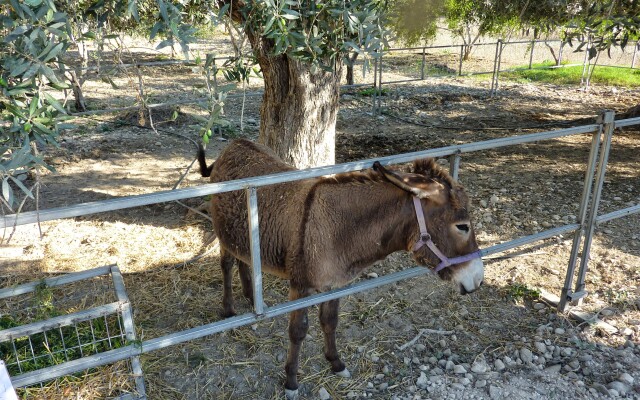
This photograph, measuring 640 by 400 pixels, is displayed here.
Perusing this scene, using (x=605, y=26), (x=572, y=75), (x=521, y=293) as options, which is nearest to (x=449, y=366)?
(x=521, y=293)

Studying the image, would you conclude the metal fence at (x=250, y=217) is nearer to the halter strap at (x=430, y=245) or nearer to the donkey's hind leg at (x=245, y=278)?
the halter strap at (x=430, y=245)

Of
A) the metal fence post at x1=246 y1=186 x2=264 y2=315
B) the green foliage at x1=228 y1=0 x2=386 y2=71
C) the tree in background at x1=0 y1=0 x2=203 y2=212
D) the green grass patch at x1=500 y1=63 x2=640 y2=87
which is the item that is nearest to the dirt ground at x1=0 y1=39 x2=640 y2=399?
the metal fence post at x1=246 y1=186 x2=264 y2=315

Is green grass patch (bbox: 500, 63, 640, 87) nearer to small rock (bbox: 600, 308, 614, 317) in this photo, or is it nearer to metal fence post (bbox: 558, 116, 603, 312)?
small rock (bbox: 600, 308, 614, 317)

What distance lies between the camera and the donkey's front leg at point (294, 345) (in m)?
3.10

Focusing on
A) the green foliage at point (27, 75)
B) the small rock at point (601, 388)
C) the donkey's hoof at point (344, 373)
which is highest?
the green foliage at point (27, 75)

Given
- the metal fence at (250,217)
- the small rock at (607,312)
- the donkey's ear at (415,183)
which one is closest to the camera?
the metal fence at (250,217)

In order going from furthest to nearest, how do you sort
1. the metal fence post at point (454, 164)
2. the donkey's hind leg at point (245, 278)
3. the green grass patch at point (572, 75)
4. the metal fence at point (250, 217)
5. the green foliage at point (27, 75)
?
1. the green grass patch at point (572, 75)
2. the donkey's hind leg at point (245, 278)
3. the metal fence post at point (454, 164)
4. the metal fence at point (250, 217)
5. the green foliage at point (27, 75)

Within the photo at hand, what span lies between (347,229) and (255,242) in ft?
2.45

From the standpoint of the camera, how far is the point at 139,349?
2.18 m

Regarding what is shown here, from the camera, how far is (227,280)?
13.0 feet

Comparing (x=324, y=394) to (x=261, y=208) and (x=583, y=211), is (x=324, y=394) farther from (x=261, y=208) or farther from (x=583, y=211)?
(x=583, y=211)

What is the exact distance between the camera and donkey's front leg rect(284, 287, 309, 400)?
3.10 meters

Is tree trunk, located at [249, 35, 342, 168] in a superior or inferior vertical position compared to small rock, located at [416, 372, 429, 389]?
superior

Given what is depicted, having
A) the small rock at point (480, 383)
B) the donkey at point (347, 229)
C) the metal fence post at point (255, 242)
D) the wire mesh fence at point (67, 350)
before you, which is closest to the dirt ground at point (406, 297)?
the small rock at point (480, 383)
